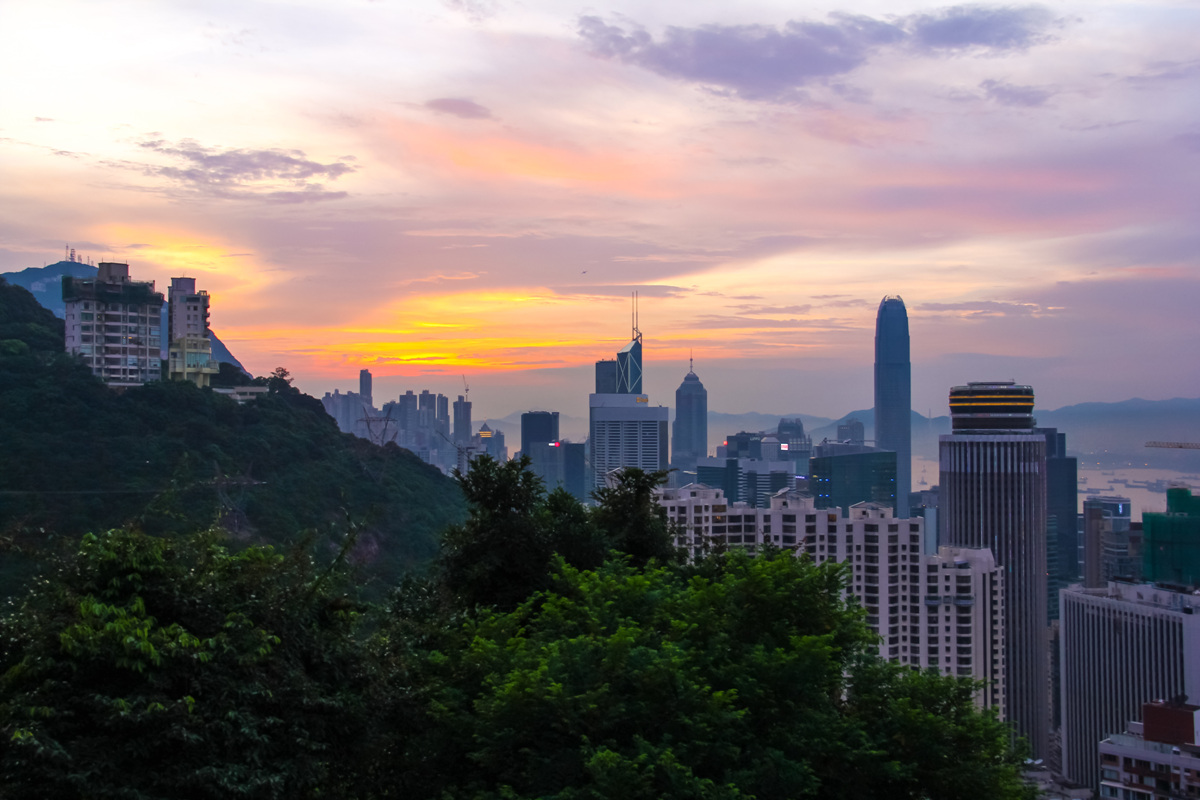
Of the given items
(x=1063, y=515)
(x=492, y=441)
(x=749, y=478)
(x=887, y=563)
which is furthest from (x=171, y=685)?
(x=1063, y=515)

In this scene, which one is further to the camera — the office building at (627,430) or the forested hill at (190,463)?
the office building at (627,430)

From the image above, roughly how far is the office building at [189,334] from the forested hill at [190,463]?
4743mm

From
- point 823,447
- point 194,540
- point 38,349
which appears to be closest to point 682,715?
point 194,540

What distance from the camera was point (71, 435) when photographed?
→ 27.2 metres

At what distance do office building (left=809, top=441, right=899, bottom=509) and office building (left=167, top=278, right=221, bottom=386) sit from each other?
219 ft

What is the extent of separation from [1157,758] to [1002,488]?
1766 inches

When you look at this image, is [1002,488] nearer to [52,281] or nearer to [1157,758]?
[1157,758]

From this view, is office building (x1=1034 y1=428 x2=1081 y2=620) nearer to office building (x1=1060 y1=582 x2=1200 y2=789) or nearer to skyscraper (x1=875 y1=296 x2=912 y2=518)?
office building (x1=1060 y1=582 x2=1200 y2=789)

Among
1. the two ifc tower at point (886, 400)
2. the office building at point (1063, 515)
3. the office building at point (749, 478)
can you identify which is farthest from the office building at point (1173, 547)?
the two ifc tower at point (886, 400)

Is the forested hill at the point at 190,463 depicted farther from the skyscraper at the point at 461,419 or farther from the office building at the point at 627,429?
the office building at the point at 627,429

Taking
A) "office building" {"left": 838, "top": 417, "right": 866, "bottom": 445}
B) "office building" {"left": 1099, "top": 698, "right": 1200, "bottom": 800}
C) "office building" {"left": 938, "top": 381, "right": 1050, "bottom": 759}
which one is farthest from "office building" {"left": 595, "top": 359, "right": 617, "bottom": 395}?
"office building" {"left": 1099, "top": 698, "right": 1200, "bottom": 800}

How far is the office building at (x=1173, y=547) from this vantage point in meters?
54.0

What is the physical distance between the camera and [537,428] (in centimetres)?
8850

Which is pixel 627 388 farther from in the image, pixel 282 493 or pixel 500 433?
pixel 282 493
